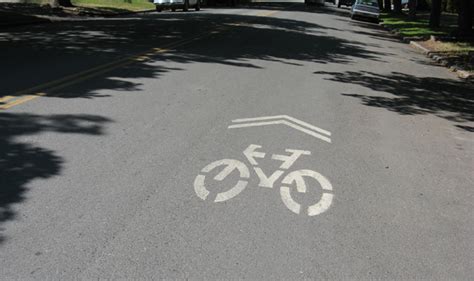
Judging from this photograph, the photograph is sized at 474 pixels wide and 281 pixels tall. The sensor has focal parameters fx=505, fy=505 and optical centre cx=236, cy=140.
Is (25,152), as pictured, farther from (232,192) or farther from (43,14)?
(43,14)

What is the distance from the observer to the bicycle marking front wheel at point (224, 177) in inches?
189

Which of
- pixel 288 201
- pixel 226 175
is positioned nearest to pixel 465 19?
A: pixel 226 175

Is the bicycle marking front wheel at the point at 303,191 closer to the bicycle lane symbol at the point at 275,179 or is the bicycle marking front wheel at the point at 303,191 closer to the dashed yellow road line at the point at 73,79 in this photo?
the bicycle lane symbol at the point at 275,179

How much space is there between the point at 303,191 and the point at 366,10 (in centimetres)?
3002

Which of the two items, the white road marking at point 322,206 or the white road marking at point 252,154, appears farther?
the white road marking at point 252,154

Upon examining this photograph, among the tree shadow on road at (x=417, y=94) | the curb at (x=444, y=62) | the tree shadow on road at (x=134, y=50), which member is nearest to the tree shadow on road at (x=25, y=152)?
the tree shadow on road at (x=134, y=50)

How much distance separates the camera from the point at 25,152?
5.48 meters

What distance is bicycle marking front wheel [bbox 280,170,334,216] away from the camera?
4.64m

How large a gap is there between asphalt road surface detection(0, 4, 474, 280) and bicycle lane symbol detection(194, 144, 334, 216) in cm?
2

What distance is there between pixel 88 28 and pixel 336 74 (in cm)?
1028

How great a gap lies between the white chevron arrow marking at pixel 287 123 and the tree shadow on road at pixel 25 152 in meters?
1.94

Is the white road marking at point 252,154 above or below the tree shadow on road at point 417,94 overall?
above

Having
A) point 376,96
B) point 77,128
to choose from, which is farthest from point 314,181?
point 376,96

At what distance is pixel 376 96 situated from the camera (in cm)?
991
